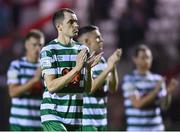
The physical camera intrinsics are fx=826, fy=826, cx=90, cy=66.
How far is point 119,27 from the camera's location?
18.9 metres

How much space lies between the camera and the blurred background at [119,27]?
61.3 ft

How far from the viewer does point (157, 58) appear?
1903 cm

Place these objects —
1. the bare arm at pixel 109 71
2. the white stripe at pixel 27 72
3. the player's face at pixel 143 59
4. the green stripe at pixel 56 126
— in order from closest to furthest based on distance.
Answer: the green stripe at pixel 56 126 < the bare arm at pixel 109 71 < the white stripe at pixel 27 72 < the player's face at pixel 143 59

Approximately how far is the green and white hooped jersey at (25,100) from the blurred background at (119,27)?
4961 millimetres

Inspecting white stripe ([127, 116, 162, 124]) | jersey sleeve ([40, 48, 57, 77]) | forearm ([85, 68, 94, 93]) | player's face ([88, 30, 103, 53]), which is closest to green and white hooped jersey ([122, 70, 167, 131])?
white stripe ([127, 116, 162, 124])

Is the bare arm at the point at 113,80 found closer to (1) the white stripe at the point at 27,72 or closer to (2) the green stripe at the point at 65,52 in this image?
(1) the white stripe at the point at 27,72

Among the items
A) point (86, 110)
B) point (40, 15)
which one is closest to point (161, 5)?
point (40, 15)

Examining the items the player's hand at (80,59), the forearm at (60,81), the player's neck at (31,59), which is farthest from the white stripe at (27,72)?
the player's hand at (80,59)

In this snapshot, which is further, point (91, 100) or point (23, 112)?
point (23, 112)

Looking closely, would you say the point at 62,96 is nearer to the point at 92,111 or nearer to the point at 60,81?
the point at 60,81

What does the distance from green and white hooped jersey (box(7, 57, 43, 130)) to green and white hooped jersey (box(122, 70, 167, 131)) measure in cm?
162

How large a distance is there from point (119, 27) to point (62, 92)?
9.08 meters

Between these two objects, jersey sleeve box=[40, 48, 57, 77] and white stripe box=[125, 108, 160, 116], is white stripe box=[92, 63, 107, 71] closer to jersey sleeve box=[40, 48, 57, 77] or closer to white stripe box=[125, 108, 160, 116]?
white stripe box=[125, 108, 160, 116]

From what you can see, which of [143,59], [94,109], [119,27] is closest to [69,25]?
[94,109]
